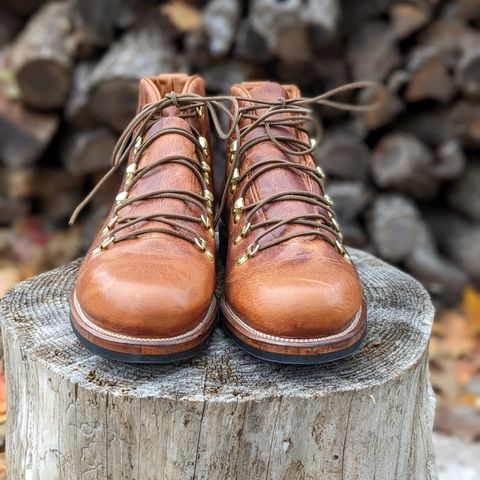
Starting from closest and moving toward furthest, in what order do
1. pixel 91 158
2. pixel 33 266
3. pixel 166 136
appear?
pixel 166 136 < pixel 91 158 < pixel 33 266

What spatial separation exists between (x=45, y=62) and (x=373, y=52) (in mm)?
1351

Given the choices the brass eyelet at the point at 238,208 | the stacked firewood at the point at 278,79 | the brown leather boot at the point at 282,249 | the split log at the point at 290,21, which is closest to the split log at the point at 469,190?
the stacked firewood at the point at 278,79

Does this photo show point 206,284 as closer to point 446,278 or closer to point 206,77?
point 206,77

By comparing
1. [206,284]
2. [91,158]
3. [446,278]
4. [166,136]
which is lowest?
[446,278]

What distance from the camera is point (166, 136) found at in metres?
1.29

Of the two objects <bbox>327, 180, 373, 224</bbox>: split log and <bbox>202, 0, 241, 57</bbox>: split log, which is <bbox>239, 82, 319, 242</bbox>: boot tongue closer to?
<bbox>202, 0, 241, 57</bbox>: split log

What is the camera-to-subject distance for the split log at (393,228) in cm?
280

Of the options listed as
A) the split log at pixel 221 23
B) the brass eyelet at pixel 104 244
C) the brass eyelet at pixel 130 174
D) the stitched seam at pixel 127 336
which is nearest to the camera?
the stitched seam at pixel 127 336

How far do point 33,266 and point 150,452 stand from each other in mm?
2068

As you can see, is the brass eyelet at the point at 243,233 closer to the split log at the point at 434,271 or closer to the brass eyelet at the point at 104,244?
the brass eyelet at the point at 104,244

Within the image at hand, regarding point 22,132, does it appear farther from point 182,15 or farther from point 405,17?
point 405,17

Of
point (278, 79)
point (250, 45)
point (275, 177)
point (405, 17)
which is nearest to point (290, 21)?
point (250, 45)

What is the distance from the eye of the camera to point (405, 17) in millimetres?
2605

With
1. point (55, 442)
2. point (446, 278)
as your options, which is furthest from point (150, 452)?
point (446, 278)
